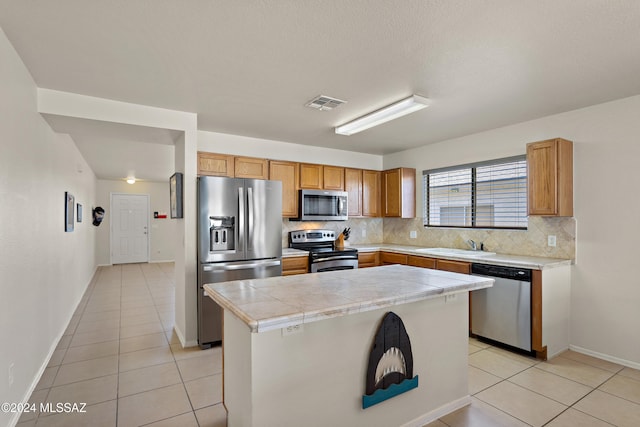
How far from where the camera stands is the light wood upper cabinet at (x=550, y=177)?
3191 millimetres

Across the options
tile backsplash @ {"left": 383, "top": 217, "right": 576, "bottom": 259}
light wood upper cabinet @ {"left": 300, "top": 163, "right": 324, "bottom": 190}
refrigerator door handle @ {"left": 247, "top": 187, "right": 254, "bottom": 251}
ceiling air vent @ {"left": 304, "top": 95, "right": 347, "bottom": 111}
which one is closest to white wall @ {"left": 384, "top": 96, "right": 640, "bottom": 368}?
tile backsplash @ {"left": 383, "top": 217, "right": 576, "bottom": 259}

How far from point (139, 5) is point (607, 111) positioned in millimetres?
3901

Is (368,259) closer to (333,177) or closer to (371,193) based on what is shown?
(371,193)

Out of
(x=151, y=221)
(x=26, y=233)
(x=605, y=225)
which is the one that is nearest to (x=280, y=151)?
(x=26, y=233)

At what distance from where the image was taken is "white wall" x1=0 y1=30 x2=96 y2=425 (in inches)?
→ 77.0

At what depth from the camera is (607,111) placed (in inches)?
122

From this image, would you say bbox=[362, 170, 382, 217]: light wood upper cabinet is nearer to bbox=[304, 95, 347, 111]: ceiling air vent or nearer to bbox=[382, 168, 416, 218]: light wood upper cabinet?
bbox=[382, 168, 416, 218]: light wood upper cabinet

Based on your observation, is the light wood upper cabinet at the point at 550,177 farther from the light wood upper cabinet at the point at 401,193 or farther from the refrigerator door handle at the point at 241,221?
the refrigerator door handle at the point at 241,221

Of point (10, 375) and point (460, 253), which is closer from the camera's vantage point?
point (10, 375)

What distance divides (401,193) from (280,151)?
1.91 meters

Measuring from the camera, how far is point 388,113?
319 cm

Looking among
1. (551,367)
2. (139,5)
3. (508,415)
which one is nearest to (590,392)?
(551,367)

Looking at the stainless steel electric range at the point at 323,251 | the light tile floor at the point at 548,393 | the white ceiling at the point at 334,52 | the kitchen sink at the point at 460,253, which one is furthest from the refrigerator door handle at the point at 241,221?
the light tile floor at the point at 548,393

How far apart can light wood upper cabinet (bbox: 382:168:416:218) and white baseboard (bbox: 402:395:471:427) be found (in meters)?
2.96
